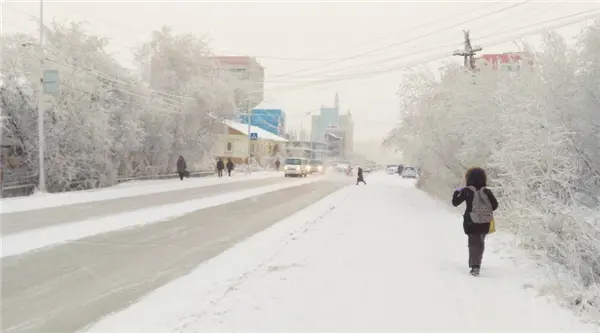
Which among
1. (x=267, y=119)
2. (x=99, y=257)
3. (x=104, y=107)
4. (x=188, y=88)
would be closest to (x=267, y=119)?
(x=267, y=119)

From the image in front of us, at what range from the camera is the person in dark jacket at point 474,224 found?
7.59 meters

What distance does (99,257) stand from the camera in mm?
8750

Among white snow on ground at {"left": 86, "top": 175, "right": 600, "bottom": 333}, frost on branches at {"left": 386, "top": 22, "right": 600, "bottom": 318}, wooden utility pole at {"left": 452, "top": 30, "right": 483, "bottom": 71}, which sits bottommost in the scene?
white snow on ground at {"left": 86, "top": 175, "right": 600, "bottom": 333}

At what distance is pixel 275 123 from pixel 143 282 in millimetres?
104467

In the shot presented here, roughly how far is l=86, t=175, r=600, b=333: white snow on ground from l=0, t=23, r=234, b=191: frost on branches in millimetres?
16415

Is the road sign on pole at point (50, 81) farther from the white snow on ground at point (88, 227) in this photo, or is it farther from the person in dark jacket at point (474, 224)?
the person in dark jacket at point (474, 224)

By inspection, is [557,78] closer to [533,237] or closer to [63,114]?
[533,237]

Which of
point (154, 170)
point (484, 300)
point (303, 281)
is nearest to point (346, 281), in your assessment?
point (303, 281)

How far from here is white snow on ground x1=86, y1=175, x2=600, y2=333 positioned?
5.25 m

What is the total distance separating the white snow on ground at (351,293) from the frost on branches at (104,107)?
16415 mm

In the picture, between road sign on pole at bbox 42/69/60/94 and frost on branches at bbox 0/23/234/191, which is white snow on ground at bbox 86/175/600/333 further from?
frost on branches at bbox 0/23/234/191

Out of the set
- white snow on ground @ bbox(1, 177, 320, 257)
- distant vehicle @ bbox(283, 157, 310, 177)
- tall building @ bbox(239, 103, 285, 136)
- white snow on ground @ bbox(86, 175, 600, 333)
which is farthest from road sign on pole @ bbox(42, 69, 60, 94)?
tall building @ bbox(239, 103, 285, 136)

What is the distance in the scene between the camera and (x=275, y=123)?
11106cm

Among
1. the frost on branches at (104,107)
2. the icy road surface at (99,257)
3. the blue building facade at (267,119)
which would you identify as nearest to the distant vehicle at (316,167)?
the frost on branches at (104,107)
